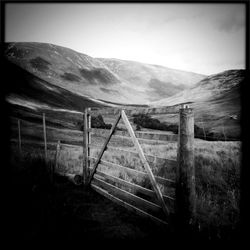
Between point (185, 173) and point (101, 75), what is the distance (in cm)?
665

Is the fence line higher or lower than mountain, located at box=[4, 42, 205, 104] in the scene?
lower

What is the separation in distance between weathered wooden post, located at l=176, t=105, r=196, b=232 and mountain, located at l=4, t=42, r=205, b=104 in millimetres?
4861

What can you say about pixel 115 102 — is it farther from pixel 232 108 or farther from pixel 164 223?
pixel 164 223

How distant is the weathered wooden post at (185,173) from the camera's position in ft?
6.39

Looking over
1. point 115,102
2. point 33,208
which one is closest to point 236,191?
point 33,208

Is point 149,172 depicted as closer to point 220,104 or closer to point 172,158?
point 172,158

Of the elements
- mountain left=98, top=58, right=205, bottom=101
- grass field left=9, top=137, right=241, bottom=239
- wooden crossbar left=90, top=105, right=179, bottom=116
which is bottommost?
grass field left=9, top=137, right=241, bottom=239

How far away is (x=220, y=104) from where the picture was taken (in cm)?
541

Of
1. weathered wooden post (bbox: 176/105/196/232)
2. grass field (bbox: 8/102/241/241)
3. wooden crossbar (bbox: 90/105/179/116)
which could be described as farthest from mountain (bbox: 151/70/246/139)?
weathered wooden post (bbox: 176/105/196/232)


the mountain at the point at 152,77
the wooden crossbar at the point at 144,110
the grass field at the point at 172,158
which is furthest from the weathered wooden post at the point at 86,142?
the mountain at the point at 152,77

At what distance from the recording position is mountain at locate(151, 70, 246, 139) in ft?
15.9

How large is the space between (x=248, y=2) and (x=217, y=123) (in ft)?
10.4

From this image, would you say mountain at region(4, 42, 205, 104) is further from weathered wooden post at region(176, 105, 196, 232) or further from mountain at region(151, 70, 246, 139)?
weathered wooden post at region(176, 105, 196, 232)

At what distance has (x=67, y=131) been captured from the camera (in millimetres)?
6762
